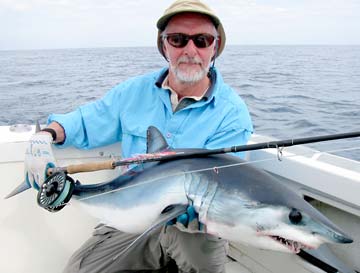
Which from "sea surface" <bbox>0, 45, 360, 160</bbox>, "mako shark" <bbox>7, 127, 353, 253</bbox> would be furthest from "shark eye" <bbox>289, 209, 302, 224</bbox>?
"sea surface" <bbox>0, 45, 360, 160</bbox>

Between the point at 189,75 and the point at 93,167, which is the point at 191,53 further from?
the point at 93,167

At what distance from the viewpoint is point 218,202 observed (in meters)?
1.79

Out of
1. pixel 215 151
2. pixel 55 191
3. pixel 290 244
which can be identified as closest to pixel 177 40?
pixel 215 151

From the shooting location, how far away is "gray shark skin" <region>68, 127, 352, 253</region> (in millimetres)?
1597

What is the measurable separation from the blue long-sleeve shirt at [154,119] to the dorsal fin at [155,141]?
32 cm

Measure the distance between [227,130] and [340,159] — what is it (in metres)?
0.73

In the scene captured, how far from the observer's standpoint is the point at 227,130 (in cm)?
252

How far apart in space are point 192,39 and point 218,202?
1.24 metres

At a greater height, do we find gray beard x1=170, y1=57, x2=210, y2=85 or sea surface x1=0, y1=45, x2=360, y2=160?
gray beard x1=170, y1=57, x2=210, y2=85

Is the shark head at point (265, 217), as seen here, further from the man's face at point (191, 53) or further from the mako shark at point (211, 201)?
the man's face at point (191, 53)

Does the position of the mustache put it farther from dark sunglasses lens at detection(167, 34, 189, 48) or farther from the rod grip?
the rod grip

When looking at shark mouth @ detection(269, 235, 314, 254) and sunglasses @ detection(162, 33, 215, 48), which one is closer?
shark mouth @ detection(269, 235, 314, 254)

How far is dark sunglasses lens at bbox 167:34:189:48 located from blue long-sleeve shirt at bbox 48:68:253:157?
0.90 feet

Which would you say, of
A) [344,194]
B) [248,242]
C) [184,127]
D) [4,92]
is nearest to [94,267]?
[184,127]
